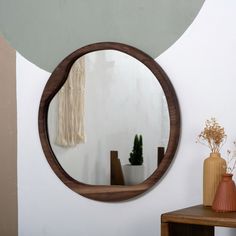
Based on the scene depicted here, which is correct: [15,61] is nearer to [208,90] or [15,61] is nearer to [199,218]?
[208,90]

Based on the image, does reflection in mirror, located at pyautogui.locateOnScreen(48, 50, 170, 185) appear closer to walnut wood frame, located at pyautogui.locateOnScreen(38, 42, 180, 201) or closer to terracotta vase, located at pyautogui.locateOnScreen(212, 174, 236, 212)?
walnut wood frame, located at pyautogui.locateOnScreen(38, 42, 180, 201)

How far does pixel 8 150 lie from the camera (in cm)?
297

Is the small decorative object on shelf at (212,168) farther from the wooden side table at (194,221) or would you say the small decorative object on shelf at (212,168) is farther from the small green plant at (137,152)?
the small green plant at (137,152)

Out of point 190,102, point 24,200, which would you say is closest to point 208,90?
point 190,102

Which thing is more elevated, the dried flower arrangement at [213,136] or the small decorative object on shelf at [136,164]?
the dried flower arrangement at [213,136]

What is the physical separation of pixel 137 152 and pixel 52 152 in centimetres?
49

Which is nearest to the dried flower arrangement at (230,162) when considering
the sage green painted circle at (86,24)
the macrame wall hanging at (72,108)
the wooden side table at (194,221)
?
the wooden side table at (194,221)

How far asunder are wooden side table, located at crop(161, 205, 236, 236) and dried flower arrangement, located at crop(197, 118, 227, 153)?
27 centimetres

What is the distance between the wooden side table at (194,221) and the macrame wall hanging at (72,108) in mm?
782

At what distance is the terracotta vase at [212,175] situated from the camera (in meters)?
2.18

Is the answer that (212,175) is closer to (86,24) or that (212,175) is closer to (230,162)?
(230,162)

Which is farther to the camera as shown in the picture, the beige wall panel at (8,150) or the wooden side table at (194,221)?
the beige wall panel at (8,150)


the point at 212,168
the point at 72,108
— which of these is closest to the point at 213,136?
the point at 212,168

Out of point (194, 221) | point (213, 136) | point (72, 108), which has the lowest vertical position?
point (194, 221)
